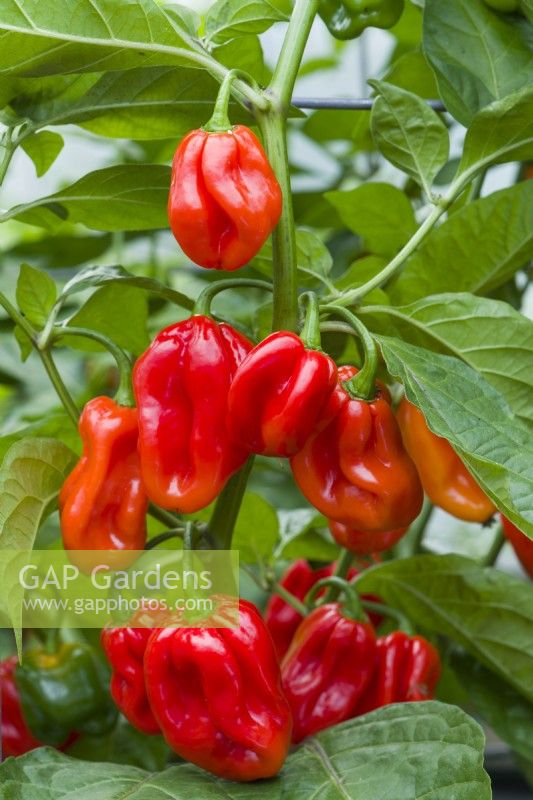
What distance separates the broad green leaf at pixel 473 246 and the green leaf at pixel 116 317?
0.79ft

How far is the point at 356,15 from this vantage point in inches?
40.4

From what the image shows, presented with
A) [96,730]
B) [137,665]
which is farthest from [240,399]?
[96,730]

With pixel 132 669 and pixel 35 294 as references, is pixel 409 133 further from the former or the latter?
pixel 132 669

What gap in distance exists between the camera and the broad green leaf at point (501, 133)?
900 millimetres

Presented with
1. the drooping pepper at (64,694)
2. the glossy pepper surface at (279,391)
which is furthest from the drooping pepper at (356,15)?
the drooping pepper at (64,694)

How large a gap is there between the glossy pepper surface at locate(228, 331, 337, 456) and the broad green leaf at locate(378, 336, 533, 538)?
61 millimetres

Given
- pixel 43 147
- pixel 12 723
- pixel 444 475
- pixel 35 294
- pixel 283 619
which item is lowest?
pixel 12 723

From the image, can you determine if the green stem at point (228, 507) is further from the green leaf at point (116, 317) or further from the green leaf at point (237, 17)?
the green leaf at point (237, 17)

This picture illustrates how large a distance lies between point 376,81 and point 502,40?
14cm

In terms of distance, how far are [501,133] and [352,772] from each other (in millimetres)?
517

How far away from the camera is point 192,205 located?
2.48 ft

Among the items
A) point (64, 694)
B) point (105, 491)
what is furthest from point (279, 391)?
point (64, 694)

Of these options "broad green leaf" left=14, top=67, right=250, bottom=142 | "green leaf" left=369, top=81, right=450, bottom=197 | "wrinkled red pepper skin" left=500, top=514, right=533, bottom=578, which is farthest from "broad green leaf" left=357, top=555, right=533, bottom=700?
"broad green leaf" left=14, top=67, right=250, bottom=142

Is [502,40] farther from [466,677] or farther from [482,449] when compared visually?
[466,677]
